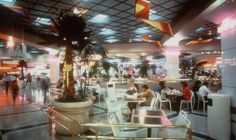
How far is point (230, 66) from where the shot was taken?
223 inches

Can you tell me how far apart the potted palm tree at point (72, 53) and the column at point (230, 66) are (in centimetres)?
385

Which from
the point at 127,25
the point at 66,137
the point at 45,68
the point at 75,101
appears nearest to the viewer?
the point at 66,137

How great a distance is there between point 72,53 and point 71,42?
34 centimetres

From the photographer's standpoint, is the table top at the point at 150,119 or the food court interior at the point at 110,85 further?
the food court interior at the point at 110,85

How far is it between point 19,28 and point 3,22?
1.95 metres

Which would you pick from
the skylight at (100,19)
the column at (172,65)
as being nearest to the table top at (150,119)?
the skylight at (100,19)

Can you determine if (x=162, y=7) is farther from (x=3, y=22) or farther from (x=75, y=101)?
(x=3, y=22)

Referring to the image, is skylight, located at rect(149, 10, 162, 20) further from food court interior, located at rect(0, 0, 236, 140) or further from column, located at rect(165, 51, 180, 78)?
column, located at rect(165, 51, 180, 78)

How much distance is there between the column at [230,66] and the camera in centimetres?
535

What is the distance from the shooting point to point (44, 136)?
5484mm

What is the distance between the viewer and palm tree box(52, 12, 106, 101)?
578 centimetres

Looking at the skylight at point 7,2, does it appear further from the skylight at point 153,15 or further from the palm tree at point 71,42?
the skylight at point 153,15

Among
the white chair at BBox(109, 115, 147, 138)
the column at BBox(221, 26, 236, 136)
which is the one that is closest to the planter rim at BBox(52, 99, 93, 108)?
the white chair at BBox(109, 115, 147, 138)

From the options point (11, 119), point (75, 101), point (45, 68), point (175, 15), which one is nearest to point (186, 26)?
point (175, 15)
